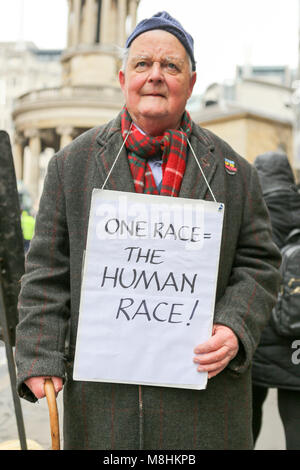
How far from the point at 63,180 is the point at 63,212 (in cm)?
11

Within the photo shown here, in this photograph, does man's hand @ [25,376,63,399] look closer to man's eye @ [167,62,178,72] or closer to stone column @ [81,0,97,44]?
man's eye @ [167,62,178,72]

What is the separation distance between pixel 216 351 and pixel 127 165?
711 millimetres

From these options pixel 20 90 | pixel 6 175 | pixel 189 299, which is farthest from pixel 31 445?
pixel 20 90

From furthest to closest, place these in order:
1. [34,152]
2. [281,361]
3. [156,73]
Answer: [34,152]
[281,361]
[156,73]

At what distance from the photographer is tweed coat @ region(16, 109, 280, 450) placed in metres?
1.83

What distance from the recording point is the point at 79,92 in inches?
1387

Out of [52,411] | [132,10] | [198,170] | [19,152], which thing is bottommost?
[19,152]

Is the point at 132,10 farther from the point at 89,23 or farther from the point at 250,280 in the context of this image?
the point at 250,280

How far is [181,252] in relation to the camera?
181cm

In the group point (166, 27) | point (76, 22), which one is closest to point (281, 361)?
point (166, 27)

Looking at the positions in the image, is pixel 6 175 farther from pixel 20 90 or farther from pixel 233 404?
pixel 20 90

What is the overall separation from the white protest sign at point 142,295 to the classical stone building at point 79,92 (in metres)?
31.9

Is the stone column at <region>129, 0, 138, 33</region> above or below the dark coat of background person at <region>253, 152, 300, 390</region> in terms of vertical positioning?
above

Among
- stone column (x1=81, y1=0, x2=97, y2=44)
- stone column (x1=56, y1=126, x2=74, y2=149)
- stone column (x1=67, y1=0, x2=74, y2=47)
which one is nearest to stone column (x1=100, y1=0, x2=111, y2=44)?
stone column (x1=81, y1=0, x2=97, y2=44)
